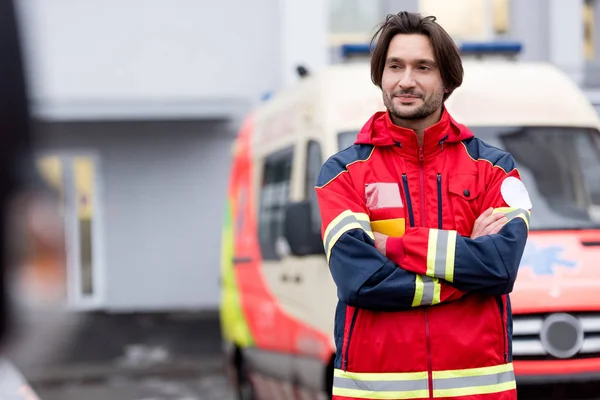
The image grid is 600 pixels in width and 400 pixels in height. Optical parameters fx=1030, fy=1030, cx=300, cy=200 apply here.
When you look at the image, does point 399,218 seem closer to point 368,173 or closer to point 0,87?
point 368,173

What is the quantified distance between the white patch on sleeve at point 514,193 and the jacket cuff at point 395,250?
320mm

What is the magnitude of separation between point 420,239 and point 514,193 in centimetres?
33

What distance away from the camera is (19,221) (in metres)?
0.95

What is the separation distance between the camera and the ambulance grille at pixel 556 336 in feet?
14.9

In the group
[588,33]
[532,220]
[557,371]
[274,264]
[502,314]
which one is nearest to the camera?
[502,314]

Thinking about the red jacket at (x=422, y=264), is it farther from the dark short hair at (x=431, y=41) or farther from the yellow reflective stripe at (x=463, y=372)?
the dark short hair at (x=431, y=41)

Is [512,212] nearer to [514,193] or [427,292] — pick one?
[514,193]

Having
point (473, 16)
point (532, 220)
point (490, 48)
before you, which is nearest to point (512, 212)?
point (532, 220)

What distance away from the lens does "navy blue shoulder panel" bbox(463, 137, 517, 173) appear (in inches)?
113

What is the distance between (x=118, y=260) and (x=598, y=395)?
12167 millimetres

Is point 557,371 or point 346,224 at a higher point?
point 346,224

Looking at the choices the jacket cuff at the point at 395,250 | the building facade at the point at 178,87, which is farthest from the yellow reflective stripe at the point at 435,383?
the building facade at the point at 178,87

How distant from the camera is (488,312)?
2646mm

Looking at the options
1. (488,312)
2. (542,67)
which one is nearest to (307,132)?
(542,67)
